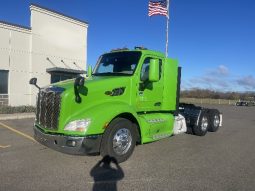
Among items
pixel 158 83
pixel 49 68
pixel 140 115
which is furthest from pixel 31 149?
pixel 49 68

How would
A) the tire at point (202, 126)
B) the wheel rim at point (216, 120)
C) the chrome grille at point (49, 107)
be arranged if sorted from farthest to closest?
1. the wheel rim at point (216, 120)
2. the tire at point (202, 126)
3. the chrome grille at point (49, 107)

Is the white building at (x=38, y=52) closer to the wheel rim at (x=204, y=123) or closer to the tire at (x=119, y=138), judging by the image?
the wheel rim at (x=204, y=123)

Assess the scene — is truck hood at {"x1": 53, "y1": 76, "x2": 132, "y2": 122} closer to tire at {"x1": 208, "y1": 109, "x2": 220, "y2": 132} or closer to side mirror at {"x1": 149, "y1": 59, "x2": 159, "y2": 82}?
side mirror at {"x1": 149, "y1": 59, "x2": 159, "y2": 82}

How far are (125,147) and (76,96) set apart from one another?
69.8 inches

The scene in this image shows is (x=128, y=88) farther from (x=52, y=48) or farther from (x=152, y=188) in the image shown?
(x=52, y=48)

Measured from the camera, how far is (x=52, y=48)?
2180cm

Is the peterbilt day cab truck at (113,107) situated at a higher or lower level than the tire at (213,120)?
higher

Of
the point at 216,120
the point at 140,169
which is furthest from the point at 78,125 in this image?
the point at 216,120

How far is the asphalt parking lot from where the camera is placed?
18.5 feet

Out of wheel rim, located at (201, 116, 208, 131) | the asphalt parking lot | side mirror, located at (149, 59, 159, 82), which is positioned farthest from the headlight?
wheel rim, located at (201, 116, 208, 131)

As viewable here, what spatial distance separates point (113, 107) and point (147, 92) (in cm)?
167

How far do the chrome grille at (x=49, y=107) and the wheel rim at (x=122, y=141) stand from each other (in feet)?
4.70

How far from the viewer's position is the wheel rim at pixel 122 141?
710cm

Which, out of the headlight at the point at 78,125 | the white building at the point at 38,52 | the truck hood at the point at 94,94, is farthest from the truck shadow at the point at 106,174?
the white building at the point at 38,52
